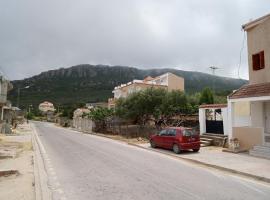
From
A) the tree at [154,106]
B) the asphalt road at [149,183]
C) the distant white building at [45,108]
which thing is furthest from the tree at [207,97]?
the distant white building at [45,108]

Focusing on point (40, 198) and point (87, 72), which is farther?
point (87, 72)

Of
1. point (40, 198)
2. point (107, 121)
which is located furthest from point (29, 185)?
point (107, 121)

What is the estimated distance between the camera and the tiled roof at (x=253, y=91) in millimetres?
17484

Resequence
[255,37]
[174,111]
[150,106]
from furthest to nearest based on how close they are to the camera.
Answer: [150,106] < [174,111] < [255,37]

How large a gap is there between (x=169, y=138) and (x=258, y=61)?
784 centimetres

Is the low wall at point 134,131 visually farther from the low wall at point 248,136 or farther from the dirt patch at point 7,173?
the dirt patch at point 7,173

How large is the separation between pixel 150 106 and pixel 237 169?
23952 millimetres

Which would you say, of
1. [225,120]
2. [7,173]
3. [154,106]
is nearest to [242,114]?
[225,120]

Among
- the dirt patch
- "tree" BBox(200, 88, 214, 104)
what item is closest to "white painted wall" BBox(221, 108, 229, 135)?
the dirt patch

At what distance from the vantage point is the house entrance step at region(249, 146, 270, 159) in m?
16.2

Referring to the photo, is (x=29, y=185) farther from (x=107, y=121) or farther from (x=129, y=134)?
(x=107, y=121)

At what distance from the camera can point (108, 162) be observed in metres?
14.8

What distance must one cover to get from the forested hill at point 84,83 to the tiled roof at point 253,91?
288 feet

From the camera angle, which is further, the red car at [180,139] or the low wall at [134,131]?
the low wall at [134,131]
